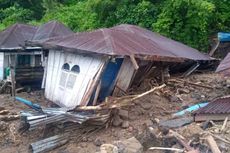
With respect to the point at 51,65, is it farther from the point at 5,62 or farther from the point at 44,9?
the point at 44,9

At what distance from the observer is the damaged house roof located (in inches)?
463

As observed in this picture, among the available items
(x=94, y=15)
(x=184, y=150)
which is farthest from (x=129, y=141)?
(x=94, y=15)

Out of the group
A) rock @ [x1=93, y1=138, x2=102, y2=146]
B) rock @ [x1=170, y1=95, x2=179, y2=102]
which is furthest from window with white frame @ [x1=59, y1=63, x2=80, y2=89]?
rock @ [x1=170, y1=95, x2=179, y2=102]

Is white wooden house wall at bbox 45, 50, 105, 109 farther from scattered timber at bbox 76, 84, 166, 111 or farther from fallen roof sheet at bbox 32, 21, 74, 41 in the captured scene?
fallen roof sheet at bbox 32, 21, 74, 41

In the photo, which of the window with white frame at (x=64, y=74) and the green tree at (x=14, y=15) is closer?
the window with white frame at (x=64, y=74)

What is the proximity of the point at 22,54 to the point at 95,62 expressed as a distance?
6.20 meters

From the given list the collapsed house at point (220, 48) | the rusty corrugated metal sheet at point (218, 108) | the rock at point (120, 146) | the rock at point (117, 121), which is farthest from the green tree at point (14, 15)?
the rock at point (120, 146)

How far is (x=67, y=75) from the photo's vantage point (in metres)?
13.1

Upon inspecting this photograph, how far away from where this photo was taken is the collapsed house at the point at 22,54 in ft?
54.3

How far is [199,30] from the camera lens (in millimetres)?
18469

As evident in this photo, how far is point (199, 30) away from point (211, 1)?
1887 millimetres

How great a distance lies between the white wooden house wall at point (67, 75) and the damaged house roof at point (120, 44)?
38 cm

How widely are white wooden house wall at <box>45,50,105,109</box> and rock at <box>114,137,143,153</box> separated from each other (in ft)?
7.69

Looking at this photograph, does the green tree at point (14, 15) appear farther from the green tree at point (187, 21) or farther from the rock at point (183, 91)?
the rock at point (183, 91)
